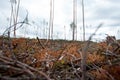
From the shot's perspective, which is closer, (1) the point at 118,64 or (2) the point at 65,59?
(1) the point at 118,64

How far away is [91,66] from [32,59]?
668 mm

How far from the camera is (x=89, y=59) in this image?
3.46 meters

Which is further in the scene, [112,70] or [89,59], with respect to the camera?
[89,59]

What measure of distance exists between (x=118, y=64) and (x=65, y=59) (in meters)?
0.99

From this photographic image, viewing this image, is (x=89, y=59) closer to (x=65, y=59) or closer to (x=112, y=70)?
(x=65, y=59)

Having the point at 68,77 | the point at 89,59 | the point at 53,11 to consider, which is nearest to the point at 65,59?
the point at 89,59

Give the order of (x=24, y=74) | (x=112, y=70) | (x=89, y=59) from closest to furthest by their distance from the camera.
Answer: (x=24, y=74) → (x=112, y=70) → (x=89, y=59)

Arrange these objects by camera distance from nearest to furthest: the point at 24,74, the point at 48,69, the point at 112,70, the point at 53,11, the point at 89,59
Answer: the point at 24,74 → the point at 112,70 → the point at 48,69 → the point at 89,59 → the point at 53,11

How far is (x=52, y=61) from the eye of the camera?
3.06 meters

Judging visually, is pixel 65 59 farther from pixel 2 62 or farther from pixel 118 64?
pixel 2 62

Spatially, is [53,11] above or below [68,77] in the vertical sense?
above

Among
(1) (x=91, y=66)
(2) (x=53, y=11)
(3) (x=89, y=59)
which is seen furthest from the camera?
(2) (x=53, y=11)

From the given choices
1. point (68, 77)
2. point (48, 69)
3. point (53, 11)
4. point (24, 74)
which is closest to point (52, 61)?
point (48, 69)

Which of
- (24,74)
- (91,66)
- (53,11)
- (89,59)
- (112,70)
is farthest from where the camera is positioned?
(53,11)
